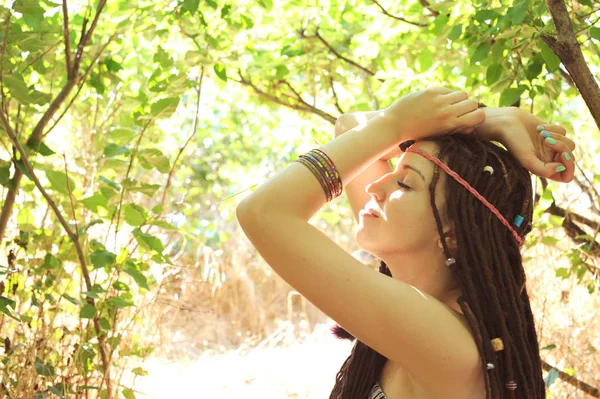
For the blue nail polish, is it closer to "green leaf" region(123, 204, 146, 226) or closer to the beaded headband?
the beaded headband

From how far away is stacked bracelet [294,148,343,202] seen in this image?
1274 millimetres

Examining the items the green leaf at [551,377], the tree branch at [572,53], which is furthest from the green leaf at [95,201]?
the green leaf at [551,377]

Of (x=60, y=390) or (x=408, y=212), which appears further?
(x=60, y=390)

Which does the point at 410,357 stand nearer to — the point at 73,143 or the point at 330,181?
the point at 330,181

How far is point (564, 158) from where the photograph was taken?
1.41m

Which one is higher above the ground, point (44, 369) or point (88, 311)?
point (88, 311)

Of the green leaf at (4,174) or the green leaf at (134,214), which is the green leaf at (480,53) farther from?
the green leaf at (4,174)

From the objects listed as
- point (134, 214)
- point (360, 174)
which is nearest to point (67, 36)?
point (134, 214)

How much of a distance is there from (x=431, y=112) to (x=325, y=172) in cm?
24

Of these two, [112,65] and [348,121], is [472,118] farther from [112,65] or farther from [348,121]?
[112,65]

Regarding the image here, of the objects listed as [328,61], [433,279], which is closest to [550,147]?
[433,279]

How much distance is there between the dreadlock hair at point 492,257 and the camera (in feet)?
4.31

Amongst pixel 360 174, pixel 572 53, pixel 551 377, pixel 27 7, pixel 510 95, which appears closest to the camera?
pixel 572 53

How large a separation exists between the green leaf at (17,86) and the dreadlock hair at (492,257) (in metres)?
1.12
